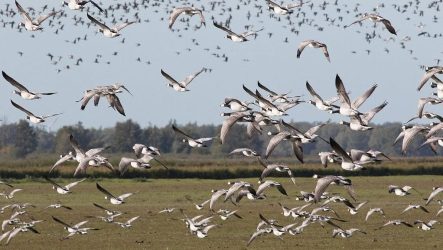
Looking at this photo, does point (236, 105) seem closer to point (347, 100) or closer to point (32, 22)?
point (347, 100)

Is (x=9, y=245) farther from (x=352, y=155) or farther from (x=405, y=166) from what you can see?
(x=405, y=166)

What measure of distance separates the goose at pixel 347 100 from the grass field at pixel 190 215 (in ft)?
34.8

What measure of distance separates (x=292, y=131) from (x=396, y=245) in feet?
38.9

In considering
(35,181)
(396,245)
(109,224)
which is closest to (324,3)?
(109,224)

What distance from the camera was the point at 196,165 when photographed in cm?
9638

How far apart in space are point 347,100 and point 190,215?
90.9 feet

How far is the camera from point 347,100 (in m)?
27.5

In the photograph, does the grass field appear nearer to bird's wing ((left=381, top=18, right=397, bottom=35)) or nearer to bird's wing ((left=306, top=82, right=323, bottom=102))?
bird's wing ((left=381, top=18, right=397, bottom=35))

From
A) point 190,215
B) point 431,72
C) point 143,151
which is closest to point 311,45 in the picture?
point 431,72

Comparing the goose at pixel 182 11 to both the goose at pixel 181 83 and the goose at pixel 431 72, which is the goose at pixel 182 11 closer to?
the goose at pixel 181 83

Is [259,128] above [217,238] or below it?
above

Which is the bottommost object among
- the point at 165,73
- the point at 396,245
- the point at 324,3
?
the point at 396,245

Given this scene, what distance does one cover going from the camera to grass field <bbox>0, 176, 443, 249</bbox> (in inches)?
1606

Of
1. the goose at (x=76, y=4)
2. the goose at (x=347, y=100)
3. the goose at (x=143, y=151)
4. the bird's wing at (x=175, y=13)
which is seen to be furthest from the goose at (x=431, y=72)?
the goose at (x=76, y=4)
